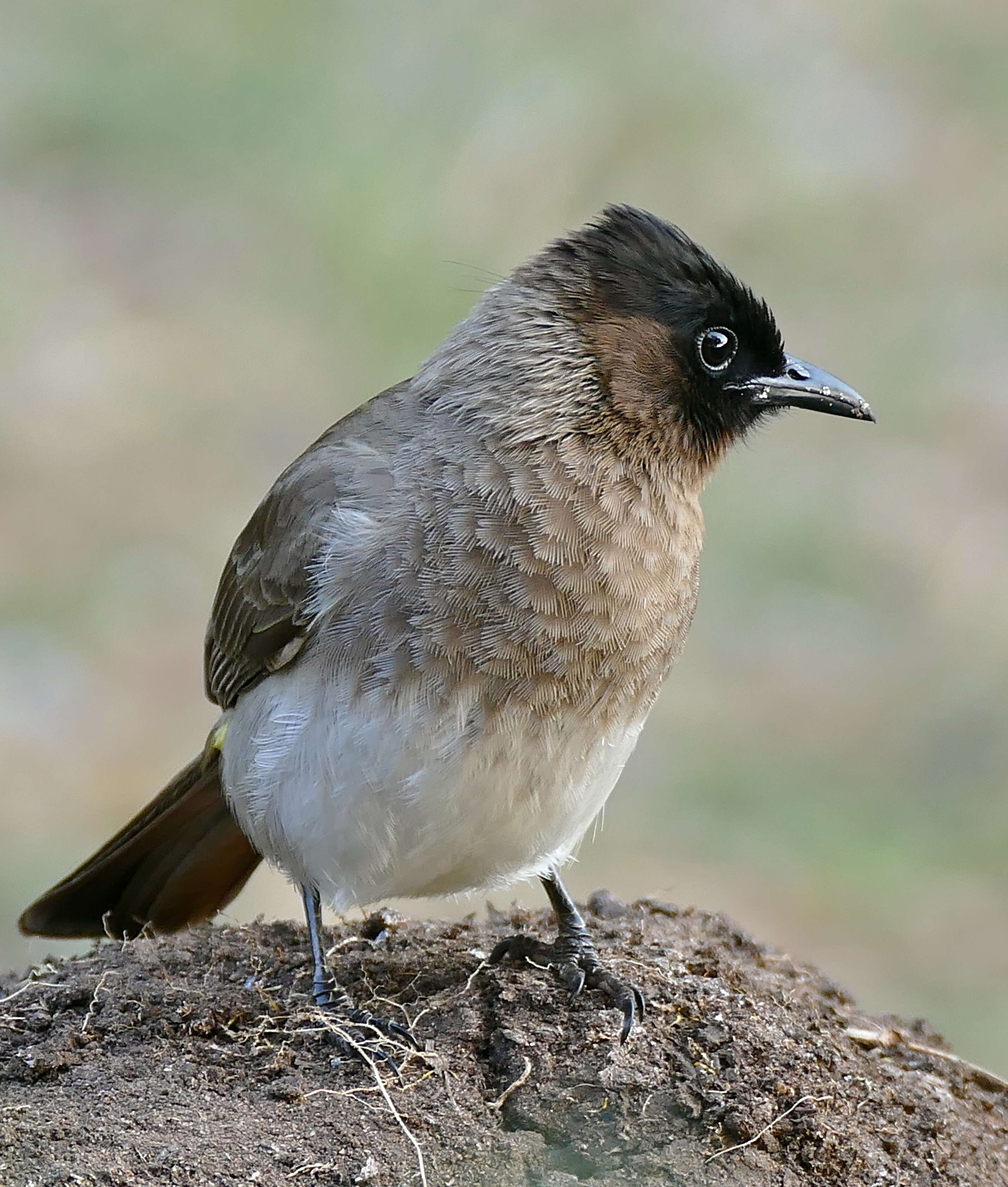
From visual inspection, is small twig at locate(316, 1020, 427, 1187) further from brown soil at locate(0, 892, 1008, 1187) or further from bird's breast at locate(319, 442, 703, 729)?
bird's breast at locate(319, 442, 703, 729)

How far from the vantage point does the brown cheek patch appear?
4832 mm

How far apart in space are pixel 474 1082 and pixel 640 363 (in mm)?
2015

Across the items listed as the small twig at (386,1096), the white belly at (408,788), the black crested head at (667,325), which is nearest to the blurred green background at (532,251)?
the white belly at (408,788)

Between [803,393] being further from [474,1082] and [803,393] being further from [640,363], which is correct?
[474,1082]

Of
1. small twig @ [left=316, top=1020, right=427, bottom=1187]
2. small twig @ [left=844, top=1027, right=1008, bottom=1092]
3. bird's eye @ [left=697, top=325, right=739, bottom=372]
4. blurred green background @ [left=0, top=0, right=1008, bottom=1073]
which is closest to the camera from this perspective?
small twig @ [left=316, top=1020, right=427, bottom=1187]

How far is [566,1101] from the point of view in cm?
405

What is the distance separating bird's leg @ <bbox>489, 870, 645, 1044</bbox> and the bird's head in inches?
52.1

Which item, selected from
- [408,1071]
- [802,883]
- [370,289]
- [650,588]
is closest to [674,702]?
[802,883]

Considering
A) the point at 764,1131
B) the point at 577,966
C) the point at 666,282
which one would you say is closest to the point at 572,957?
the point at 577,966

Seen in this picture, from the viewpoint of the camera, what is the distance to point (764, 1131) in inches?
159

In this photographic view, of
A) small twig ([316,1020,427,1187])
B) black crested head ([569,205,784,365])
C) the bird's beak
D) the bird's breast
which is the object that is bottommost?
small twig ([316,1020,427,1187])

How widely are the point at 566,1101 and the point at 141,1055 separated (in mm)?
1092

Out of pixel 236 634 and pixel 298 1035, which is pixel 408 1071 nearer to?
pixel 298 1035

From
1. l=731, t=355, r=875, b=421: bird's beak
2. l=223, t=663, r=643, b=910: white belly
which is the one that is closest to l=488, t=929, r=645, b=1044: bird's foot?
l=223, t=663, r=643, b=910: white belly
